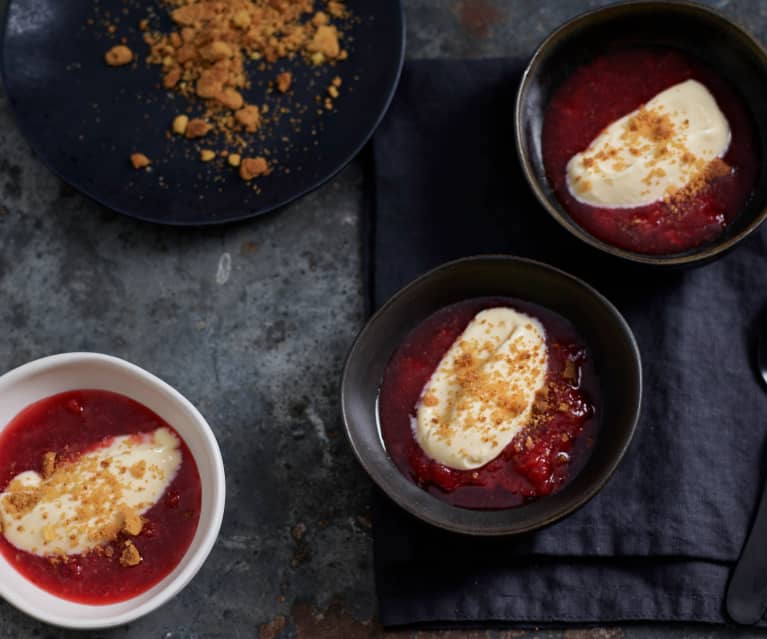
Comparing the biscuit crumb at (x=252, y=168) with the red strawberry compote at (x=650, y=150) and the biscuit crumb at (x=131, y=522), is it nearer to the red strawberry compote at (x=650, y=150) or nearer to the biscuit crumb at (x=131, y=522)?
the red strawberry compote at (x=650, y=150)

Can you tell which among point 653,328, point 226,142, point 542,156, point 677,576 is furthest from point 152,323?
point 677,576

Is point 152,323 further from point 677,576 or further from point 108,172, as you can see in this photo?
point 677,576

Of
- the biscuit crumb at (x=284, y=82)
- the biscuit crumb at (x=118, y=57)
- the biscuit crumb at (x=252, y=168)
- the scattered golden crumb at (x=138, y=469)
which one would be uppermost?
the biscuit crumb at (x=284, y=82)

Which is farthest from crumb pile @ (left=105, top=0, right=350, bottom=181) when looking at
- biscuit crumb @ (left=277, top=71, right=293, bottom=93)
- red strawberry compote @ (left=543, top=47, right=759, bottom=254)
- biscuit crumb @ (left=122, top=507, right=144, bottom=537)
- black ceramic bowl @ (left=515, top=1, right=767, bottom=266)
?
biscuit crumb @ (left=122, top=507, right=144, bottom=537)

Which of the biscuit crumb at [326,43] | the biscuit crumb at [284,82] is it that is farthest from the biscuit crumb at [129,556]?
the biscuit crumb at [326,43]

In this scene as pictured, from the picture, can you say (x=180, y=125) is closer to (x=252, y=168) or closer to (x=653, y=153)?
(x=252, y=168)

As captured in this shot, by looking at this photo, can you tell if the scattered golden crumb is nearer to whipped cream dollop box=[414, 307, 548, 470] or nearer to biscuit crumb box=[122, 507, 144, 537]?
biscuit crumb box=[122, 507, 144, 537]

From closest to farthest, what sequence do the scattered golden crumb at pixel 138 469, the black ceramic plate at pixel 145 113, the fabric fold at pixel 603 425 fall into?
the scattered golden crumb at pixel 138 469 < the fabric fold at pixel 603 425 < the black ceramic plate at pixel 145 113
